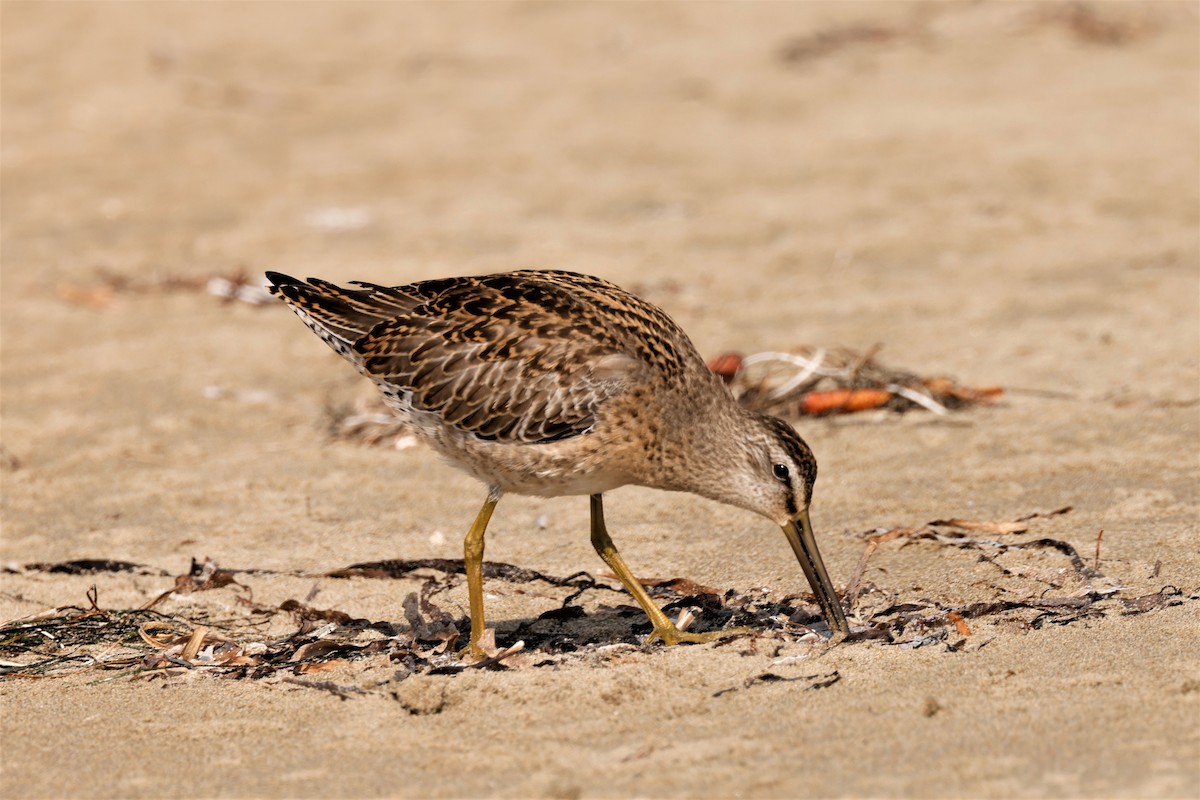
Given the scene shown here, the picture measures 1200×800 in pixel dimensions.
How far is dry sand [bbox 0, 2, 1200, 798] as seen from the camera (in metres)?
4.31

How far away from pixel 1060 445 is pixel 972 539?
45.1 inches

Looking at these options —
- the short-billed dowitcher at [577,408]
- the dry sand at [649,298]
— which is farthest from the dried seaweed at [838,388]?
the short-billed dowitcher at [577,408]

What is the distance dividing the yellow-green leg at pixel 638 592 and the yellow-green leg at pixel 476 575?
14.4 inches

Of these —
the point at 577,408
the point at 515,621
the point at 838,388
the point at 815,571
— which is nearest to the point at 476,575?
the point at 515,621

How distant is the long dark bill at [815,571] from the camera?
4941 mm

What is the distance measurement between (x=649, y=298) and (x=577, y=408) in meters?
3.77

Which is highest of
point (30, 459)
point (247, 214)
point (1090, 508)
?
point (247, 214)

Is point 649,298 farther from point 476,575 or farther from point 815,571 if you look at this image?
point 815,571

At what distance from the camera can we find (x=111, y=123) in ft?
41.1

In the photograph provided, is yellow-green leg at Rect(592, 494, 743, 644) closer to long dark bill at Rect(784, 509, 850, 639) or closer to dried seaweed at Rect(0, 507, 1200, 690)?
dried seaweed at Rect(0, 507, 1200, 690)

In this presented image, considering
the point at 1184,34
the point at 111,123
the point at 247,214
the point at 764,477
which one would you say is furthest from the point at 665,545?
the point at 1184,34

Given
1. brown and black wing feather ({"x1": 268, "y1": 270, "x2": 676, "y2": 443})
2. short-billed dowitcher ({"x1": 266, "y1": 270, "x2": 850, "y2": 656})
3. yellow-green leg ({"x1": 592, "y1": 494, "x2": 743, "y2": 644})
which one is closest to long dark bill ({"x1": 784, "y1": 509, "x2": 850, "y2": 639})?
short-billed dowitcher ({"x1": 266, "y1": 270, "x2": 850, "y2": 656})

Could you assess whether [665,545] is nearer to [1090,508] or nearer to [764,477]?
[764,477]

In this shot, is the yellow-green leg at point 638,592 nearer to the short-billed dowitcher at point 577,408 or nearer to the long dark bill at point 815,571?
the short-billed dowitcher at point 577,408
